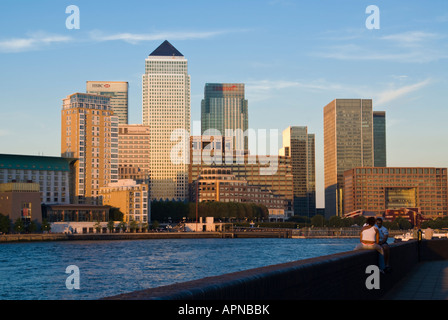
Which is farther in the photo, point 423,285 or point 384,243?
point 423,285

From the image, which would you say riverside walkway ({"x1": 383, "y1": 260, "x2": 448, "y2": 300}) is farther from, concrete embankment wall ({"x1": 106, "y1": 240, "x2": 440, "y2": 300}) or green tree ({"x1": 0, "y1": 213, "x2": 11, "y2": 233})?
green tree ({"x1": 0, "y1": 213, "x2": 11, "y2": 233})

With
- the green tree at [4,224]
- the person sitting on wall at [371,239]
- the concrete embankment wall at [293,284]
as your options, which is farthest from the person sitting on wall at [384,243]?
the green tree at [4,224]

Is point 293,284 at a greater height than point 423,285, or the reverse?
point 293,284

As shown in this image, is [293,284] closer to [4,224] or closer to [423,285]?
[423,285]

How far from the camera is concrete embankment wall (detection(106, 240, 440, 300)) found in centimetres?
1052

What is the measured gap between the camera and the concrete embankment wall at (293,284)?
1052cm

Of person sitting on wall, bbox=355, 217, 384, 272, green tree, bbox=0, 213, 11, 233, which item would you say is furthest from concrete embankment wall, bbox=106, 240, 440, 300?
green tree, bbox=0, 213, 11, 233

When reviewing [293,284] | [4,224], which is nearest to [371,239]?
[293,284]

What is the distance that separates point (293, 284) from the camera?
46.5 ft
